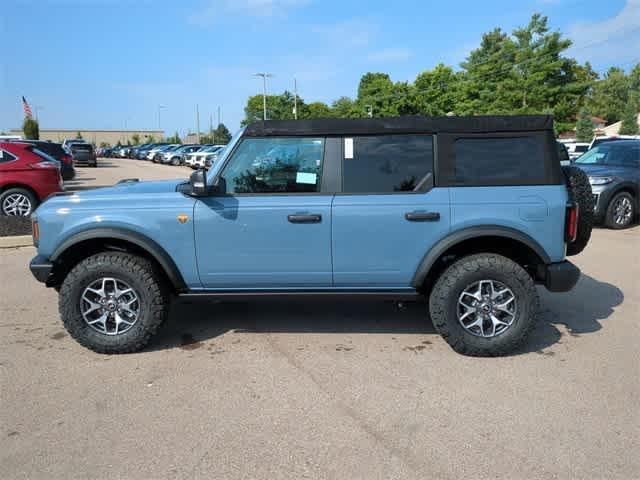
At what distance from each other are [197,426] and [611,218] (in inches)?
371

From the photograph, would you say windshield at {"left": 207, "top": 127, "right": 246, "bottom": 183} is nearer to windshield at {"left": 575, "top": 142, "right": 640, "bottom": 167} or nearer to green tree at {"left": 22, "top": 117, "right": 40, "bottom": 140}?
windshield at {"left": 575, "top": 142, "right": 640, "bottom": 167}

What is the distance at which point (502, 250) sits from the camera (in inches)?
170

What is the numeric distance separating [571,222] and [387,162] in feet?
4.97

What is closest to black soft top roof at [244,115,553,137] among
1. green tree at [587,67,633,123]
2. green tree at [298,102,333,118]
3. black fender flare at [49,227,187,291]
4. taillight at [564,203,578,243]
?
taillight at [564,203,578,243]

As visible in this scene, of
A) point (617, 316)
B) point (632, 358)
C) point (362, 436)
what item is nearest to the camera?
point (362, 436)

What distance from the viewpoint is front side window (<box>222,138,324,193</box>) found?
13.5 ft

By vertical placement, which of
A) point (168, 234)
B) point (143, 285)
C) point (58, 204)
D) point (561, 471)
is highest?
point (58, 204)

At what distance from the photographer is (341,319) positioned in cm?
498

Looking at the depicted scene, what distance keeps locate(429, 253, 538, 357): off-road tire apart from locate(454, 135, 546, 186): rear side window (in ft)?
2.06

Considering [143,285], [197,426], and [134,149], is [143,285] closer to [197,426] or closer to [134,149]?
[197,426]

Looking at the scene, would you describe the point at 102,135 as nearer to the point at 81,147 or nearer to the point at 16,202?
the point at 81,147

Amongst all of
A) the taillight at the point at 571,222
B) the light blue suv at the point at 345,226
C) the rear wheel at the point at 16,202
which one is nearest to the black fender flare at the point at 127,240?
the light blue suv at the point at 345,226

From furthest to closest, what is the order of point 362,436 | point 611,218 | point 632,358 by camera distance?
point 611,218, point 632,358, point 362,436

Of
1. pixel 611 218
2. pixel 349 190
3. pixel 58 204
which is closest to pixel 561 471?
pixel 349 190
